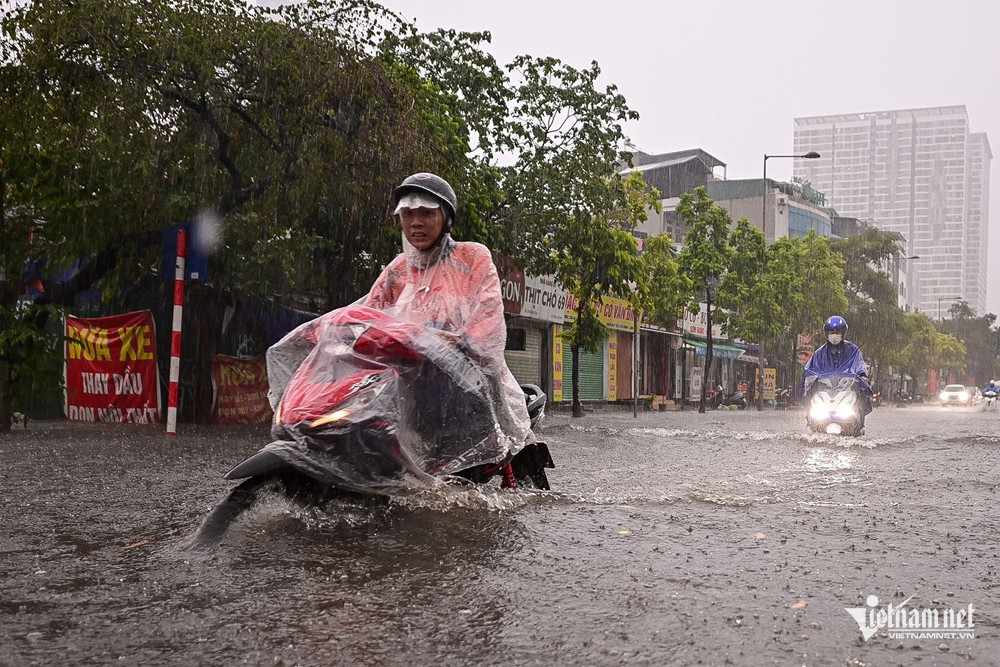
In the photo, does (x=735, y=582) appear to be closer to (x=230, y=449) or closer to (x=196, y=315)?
(x=230, y=449)

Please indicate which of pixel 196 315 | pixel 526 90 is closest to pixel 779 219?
pixel 526 90

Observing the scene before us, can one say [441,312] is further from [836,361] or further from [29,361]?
[836,361]

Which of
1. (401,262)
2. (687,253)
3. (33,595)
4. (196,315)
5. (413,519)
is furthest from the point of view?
(687,253)

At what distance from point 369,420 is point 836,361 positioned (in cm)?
1117

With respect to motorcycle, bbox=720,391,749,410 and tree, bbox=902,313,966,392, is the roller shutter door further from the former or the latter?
tree, bbox=902,313,966,392

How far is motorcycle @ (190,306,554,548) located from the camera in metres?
3.72

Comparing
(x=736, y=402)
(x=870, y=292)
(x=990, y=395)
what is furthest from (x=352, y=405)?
(x=870, y=292)

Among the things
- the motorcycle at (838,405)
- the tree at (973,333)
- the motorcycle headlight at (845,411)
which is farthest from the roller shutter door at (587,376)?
the tree at (973,333)

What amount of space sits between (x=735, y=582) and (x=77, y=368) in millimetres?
11398

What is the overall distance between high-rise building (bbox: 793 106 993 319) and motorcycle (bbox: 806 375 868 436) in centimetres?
17279

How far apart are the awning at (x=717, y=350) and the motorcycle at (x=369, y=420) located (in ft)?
127

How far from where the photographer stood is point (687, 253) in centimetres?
3434

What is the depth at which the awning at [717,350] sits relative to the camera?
43.3 meters

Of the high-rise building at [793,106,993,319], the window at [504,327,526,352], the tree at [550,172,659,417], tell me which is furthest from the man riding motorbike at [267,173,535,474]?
the high-rise building at [793,106,993,319]
